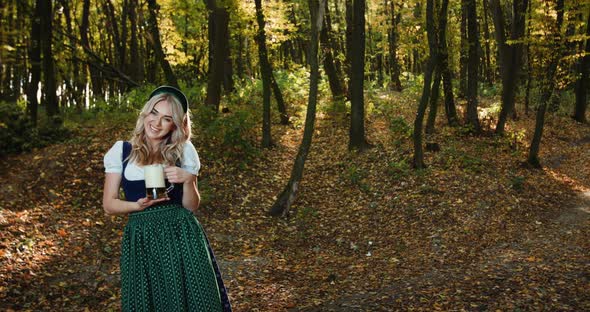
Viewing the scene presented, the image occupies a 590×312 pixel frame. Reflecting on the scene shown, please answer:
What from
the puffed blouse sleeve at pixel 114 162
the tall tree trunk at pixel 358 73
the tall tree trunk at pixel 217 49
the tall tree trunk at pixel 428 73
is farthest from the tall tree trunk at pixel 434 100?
the puffed blouse sleeve at pixel 114 162

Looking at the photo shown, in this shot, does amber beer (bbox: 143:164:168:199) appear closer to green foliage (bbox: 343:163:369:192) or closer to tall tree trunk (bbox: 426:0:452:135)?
green foliage (bbox: 343:163:369:192)

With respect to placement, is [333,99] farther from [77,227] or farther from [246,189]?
[77,227]

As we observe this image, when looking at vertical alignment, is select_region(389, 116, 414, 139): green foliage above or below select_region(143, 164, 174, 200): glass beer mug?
below

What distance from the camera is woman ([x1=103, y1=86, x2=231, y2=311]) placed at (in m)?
3.13

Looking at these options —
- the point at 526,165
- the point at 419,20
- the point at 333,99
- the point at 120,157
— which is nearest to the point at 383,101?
the point at 333,99

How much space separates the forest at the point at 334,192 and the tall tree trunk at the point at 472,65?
63 mm

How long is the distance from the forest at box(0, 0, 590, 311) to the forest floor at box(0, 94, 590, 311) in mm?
42

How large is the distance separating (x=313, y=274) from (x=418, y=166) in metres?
5.66

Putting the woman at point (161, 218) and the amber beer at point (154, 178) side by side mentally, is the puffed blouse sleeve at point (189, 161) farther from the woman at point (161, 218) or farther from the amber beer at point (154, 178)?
the amber beer at point (154, 178)

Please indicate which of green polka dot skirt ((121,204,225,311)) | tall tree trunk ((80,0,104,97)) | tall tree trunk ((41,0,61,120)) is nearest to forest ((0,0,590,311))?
tall tree trunk ((41,0,61,120))

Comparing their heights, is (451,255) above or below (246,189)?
below

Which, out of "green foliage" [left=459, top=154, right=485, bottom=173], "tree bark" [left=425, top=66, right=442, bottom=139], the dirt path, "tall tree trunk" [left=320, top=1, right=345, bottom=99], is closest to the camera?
the dirt path

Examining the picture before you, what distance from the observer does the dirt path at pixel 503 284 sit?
6.43 metres

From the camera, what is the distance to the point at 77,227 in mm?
8945
